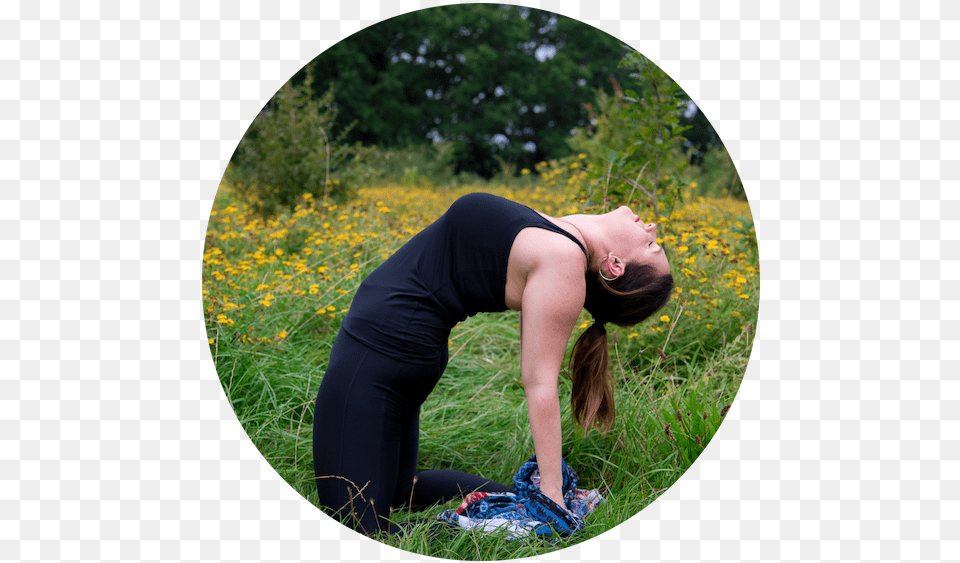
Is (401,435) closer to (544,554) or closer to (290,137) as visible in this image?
(544,554)

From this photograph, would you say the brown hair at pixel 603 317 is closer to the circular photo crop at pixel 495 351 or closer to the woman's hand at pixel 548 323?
the circular photo crop at pixel 495 351

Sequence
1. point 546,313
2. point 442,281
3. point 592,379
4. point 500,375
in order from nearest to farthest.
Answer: point 546,313 < point 442,281 < point 592,379 < point 500,375

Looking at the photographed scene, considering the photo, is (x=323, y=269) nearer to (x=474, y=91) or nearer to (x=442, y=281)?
(x=442, y=281)

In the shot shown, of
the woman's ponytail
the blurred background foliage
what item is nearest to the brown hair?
the woman's ponytail

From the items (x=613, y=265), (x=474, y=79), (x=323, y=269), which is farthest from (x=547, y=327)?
(x=474, y=79)

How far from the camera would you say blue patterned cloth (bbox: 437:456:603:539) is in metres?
2.19

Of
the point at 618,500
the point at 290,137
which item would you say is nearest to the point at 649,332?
the point at 618,500

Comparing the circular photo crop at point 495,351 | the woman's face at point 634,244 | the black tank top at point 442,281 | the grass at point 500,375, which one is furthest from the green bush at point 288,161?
the woman's face at point 634,244

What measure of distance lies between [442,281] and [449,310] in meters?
0.11

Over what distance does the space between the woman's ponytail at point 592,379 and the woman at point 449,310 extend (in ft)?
0.44

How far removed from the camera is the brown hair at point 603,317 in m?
2.21

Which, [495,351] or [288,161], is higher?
[288,161]

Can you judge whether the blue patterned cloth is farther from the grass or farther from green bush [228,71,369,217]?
green bush [228,71,369,217]

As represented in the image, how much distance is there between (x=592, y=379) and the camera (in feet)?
8.25
